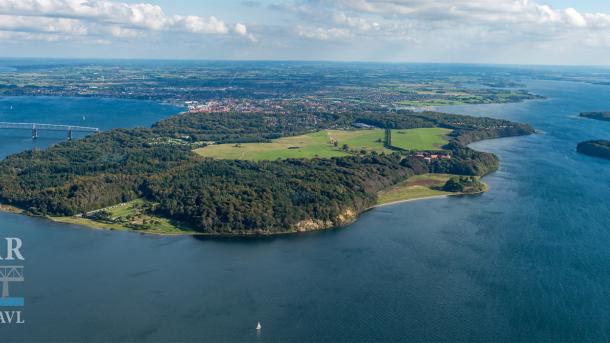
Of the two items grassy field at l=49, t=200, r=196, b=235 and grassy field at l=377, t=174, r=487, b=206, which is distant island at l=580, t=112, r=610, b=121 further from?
grassy field at l=49, t=200, r=196, b=235

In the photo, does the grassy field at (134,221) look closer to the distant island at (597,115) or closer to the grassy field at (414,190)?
the grassy field at (414,190)

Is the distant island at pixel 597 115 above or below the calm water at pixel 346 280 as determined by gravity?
above

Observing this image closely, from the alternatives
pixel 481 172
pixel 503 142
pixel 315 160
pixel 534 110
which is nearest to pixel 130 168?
pixel 315 160

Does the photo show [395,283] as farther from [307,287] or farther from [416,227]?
[416,227]

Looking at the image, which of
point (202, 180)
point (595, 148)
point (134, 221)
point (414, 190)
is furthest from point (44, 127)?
point (595, 148)

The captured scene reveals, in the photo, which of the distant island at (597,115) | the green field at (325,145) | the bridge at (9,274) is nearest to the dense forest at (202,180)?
the green field at (325,145)
